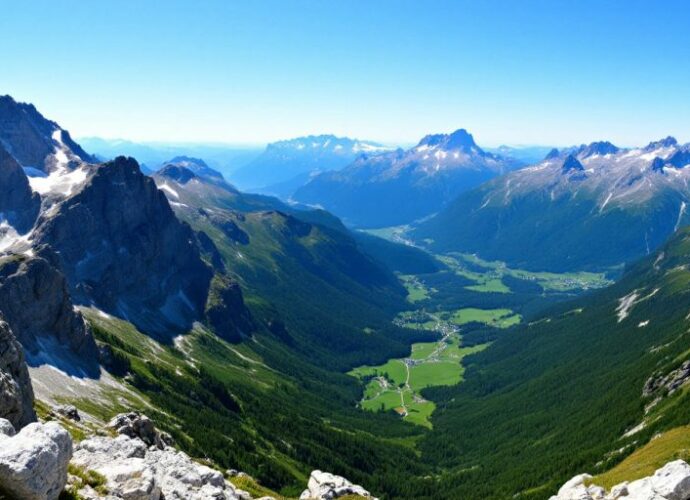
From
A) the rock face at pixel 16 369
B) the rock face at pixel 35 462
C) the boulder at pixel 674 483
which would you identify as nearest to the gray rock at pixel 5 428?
the rock face at pixel 35 462

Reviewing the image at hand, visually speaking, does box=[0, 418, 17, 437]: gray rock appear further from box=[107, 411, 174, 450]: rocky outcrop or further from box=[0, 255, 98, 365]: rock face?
box=[0, 255, 98, 365]: rock face

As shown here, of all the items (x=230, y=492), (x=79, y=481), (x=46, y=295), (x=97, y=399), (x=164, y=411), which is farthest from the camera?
(x=164, y=411)

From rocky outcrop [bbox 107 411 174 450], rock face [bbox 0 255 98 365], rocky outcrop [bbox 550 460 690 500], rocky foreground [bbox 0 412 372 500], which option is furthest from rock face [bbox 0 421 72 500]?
rock face [bbox 0 255 98 365]

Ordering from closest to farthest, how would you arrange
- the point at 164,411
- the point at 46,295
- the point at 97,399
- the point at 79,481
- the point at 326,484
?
the point at 79,481 → the point at 326,484 → the point at 97,399 → the point at 46,295 → the point at 164,411

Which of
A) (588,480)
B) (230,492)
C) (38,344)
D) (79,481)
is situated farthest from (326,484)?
(38,344)

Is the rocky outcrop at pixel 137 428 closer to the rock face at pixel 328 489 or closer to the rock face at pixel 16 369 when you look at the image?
the rock face at pixel 16 369

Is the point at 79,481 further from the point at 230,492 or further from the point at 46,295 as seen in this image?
the point at 46,295

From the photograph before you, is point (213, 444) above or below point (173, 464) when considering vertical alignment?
below
